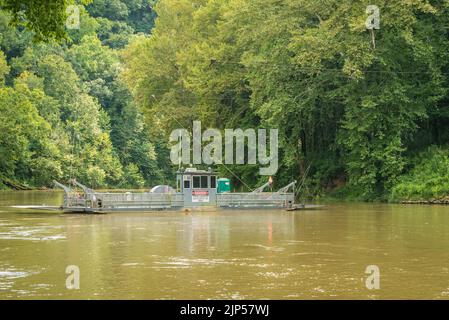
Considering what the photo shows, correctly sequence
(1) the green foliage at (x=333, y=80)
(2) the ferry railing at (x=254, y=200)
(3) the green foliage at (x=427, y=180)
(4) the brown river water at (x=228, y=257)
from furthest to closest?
(1) the green foliage at (x=333, y=80) → (3) the green foliage at (x=427, y=180) → (2) the ferry railing at (x=254, y=200) → (4) the brown river water at (x=228, y=257)

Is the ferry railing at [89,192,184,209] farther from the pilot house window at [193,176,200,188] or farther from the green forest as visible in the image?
the green forest

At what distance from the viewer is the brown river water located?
60.5ft

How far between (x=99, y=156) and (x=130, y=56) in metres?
27.3

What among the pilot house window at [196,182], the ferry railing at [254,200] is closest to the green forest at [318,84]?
the ferry railing at [254,200]

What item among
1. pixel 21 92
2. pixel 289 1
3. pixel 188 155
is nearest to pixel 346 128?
pixel 289 1

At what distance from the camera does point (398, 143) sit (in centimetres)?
5341

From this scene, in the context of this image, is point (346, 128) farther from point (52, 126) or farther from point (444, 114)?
point (52, 126)

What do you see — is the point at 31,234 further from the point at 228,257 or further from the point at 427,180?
the point at 427,180

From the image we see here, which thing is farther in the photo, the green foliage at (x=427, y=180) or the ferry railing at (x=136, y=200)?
the green foliage at (x=427, y=180)

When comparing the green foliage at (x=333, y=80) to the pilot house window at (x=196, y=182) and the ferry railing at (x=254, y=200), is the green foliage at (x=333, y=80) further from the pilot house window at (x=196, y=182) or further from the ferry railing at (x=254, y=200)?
the pilot house window at (x=196, y=182)

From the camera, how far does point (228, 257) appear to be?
2441cm

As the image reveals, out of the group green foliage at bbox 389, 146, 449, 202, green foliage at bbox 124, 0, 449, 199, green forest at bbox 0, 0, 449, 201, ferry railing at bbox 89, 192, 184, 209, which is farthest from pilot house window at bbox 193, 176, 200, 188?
green foliage at bbox 389, 146, 449, 202

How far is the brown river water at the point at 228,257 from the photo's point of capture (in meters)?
18.5
